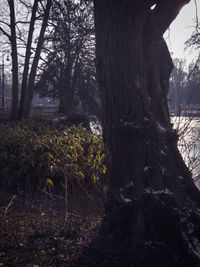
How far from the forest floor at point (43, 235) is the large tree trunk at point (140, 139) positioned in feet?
1.22

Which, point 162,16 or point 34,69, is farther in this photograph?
point 34,69

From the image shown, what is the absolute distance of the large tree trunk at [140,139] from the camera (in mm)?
2418

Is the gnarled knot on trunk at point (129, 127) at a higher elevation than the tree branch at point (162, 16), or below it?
below

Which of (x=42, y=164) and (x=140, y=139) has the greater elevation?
(x=140, y=139)

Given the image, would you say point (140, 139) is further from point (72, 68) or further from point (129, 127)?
point (72, 68)

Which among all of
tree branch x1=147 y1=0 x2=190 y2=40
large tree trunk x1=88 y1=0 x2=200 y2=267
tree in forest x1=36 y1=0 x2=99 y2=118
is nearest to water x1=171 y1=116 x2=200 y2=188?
large tree trunk x1=88 y1=0 x2=200 y2=267

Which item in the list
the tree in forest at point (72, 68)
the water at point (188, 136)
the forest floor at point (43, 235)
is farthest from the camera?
the tree in forest at point (72, 68)

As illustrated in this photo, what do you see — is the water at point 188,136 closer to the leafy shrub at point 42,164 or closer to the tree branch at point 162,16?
the tree branch at point 162,16

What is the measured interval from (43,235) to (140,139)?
1502 mm

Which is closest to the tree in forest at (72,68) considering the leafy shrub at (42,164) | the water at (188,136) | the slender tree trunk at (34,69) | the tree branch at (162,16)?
the slender tree trunk at (34,69)

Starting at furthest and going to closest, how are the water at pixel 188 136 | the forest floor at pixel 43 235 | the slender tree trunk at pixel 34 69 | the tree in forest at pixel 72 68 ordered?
the tree in forest at pixel 72 68, the slender tree trunk at pixel 34 69, the water at pixel 188 136, the forest floor at pixel 43 235

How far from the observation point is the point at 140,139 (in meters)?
2.69

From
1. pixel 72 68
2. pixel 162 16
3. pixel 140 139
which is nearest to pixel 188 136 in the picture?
pixel 140 139

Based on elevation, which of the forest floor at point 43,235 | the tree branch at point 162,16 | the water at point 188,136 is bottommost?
the forest floor at point 43,235
